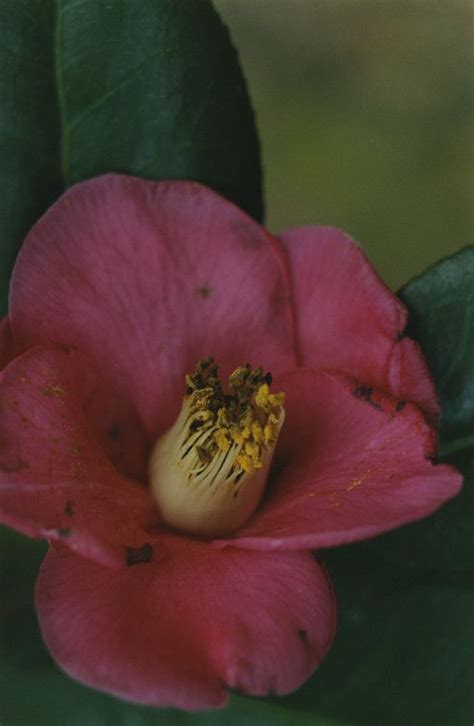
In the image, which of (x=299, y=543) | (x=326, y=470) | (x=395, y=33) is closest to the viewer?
(x=299, y=543)

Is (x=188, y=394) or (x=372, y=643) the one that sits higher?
(x=188, y=394)

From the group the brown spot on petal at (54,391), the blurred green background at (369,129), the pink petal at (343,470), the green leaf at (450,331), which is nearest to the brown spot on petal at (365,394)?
the pink petal at (343,470)

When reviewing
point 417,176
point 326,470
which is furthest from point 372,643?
point 417,176

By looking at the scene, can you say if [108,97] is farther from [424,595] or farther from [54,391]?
[424,595]

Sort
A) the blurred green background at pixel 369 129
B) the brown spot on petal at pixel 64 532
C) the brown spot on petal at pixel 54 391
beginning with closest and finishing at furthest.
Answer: the brown spot on petal at pixel 64 532, the brown spot on petal at pixel 54 391, the blurred green background at pixel 369 129

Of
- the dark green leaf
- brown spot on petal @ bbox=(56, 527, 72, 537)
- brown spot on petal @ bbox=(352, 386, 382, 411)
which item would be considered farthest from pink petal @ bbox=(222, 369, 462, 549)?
the dark green leaf

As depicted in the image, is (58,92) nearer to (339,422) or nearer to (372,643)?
(339,422)

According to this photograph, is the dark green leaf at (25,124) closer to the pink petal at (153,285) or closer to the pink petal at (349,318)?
the pink petal at (153,285)
